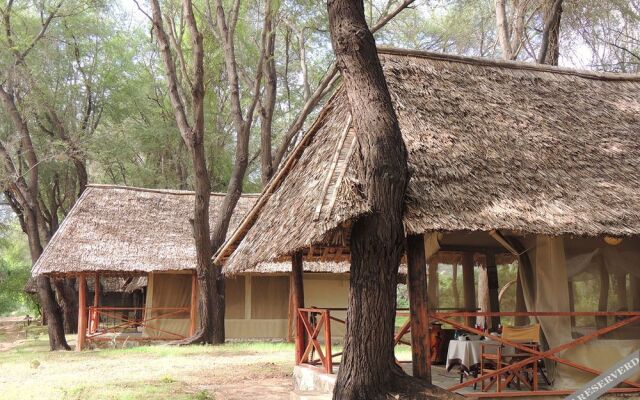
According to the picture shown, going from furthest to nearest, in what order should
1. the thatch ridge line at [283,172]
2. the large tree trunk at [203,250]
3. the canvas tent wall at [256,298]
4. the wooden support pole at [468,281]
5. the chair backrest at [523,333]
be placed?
the canvas tent wall at [256,298] < the large tree trunk at [203,250] < the wooden support pole at [468,281] < the thatch ridge line at [283,172] < the chair backrest at [523,333]

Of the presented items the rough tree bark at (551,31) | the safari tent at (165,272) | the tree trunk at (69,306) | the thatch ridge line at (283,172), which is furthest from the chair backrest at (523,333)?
the tree trunk at (69,306)

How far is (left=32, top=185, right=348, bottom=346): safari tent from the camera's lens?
53.6ft

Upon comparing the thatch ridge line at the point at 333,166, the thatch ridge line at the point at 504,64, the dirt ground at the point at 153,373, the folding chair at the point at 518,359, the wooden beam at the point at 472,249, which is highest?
the thatch ridge line at the point at 504,64

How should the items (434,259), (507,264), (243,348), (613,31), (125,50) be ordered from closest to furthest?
(434,259)
(507,264)
(243,348)
(613,31)
(125,50)

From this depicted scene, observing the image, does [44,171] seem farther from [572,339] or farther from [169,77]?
[572,339]

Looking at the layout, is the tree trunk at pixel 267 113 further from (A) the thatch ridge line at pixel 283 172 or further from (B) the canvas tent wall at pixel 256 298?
(A) the thatch ridge line at pixel 283 172

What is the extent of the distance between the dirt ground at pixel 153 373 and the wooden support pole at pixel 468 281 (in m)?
3.14

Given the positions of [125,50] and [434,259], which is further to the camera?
[125,50]

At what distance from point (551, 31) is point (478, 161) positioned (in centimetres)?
901

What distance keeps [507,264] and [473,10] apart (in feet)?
36.4

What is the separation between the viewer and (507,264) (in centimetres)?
1294

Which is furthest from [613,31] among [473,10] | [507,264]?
[507,264]

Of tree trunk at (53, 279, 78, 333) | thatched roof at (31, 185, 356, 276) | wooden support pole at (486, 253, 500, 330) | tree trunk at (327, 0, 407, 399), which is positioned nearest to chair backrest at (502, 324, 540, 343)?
tree trunk at (327, 0, 407, 399)

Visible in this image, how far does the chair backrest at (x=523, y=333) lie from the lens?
762cm
